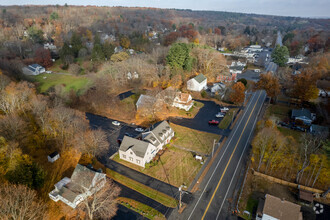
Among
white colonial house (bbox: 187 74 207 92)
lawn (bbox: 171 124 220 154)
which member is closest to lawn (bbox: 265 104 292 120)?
lawn (bbox: 171 124 220 154)

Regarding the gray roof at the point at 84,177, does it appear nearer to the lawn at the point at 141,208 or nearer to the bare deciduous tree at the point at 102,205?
the bare deciduous tree at the point at 102,205

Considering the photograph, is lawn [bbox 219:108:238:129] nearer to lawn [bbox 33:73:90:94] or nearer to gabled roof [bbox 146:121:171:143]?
gabled roof [bbox 146:121:171:143]

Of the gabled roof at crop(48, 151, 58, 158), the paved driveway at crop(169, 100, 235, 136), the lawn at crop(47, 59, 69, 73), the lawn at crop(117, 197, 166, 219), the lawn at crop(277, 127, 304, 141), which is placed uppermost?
the lawn at crop(47, 59, 69, 73)

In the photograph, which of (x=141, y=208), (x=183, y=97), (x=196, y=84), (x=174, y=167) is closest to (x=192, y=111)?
(x=183, y=97)

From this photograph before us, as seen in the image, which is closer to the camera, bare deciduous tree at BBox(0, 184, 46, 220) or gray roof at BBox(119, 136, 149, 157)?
bare deciduous tree at BBox(0, 184, 46, 220)

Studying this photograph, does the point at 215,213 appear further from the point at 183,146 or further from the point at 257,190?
the point at 183,146

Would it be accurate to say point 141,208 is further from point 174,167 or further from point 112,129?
point 112,129

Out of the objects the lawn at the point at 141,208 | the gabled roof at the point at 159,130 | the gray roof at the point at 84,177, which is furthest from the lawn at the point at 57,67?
the lawn at the point at 141,208
